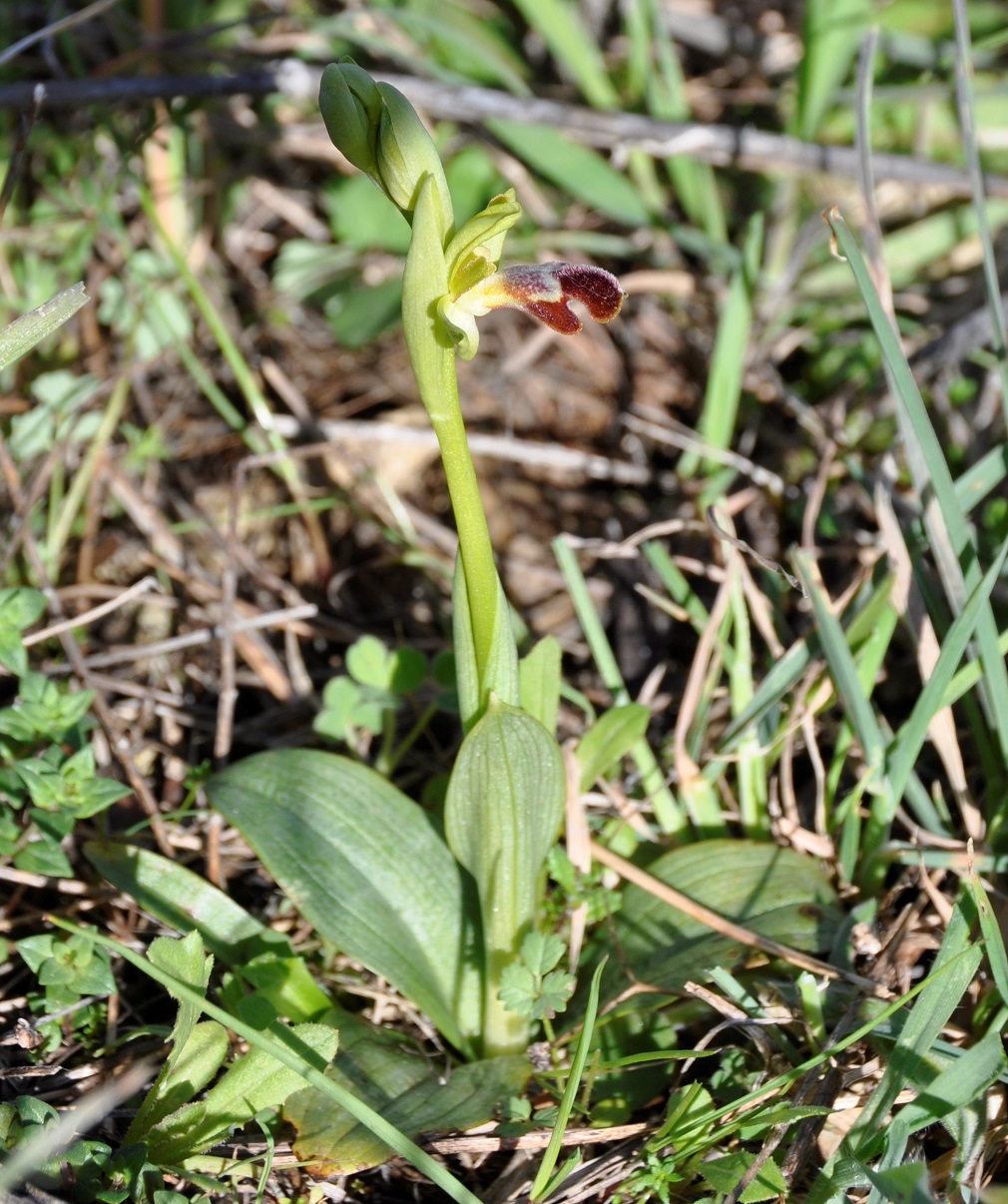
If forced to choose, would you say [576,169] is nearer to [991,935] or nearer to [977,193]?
[977,193]

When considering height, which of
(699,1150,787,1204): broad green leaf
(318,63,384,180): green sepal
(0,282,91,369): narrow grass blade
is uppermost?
(318,63,384,180): green sepal

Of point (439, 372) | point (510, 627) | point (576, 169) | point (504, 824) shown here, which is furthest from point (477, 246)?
point (576, 169)

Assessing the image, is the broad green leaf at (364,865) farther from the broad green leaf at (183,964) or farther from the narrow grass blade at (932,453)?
the narrow grass blade at (932,453)

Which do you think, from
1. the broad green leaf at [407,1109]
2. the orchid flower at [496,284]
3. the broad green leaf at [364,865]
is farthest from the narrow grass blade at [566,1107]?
the orchid flower at [496,284]

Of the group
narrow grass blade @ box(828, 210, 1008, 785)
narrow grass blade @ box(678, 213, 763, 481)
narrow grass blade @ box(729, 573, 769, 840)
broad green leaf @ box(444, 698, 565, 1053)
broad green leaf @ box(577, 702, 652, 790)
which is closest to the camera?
broad green leaf @ box(444, 698, 565, 1053)

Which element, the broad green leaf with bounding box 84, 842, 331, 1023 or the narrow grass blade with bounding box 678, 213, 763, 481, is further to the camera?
the narrow grass blade with bounding box 678, 213, 763, 481

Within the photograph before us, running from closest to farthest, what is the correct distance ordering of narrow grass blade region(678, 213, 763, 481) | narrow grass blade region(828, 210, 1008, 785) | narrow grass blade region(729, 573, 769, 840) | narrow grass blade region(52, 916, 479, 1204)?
narrow grass blade region(52, 916, 479, 1204), narrow grass blade region(828, 210, 1008, 785), narrow grass blade region(729, 573, 769, 840), narrow grass blade region(678, 213, 763, 481)

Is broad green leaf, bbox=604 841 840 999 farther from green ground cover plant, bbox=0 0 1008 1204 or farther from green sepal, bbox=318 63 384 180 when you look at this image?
green sepal, bbox=318 63 384 180

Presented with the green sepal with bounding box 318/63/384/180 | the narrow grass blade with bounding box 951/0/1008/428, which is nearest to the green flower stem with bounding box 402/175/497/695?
the green sepal with bounding box 318/63/384/180
